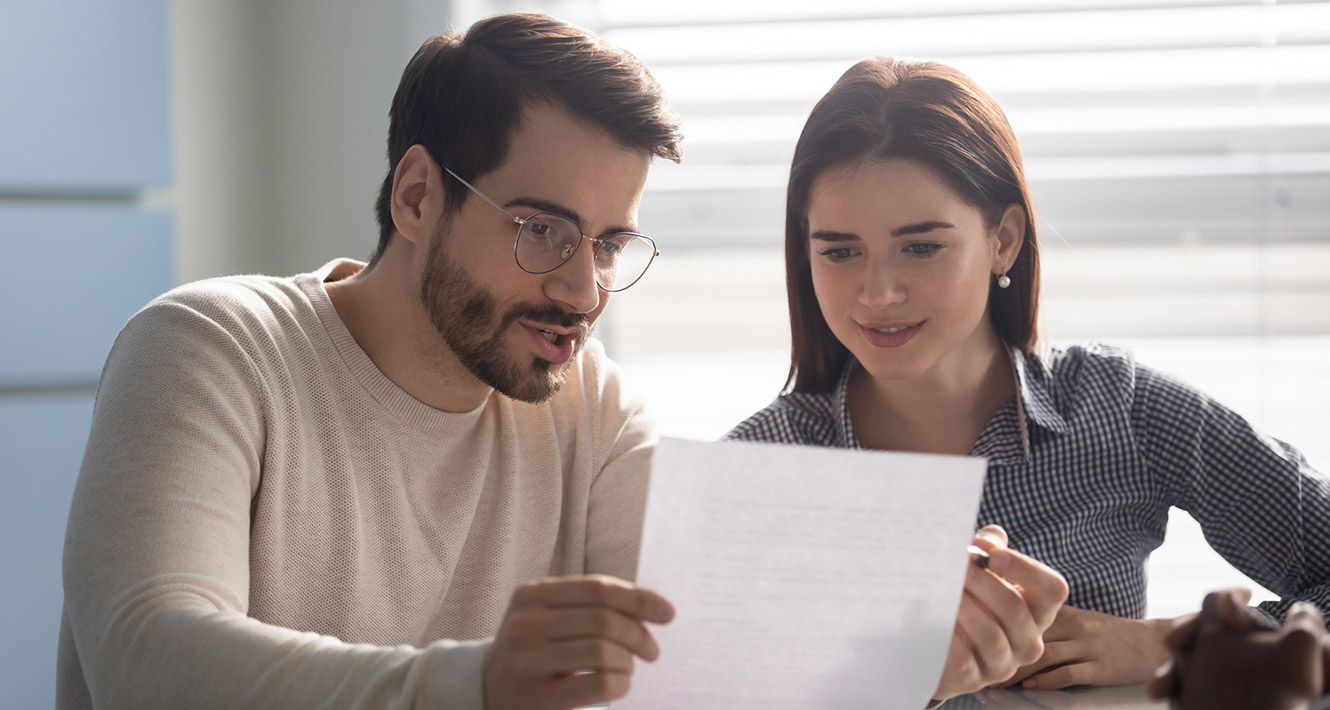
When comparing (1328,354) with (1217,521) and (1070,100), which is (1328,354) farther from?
(1217,521)

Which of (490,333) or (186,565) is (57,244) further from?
(186,565)

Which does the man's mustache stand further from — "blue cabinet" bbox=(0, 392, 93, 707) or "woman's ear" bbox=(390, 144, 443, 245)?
"blue cabinet" bbox=(0, 392, 93, 707)

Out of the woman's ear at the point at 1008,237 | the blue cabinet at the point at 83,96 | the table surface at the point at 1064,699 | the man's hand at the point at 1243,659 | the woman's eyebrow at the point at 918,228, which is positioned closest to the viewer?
the man's hand at the point at 1243,659

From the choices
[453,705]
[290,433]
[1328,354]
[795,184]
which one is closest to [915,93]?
[795,184]

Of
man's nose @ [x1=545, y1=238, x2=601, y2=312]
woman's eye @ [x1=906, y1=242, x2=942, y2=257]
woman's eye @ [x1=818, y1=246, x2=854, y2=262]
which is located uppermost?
woman's eye @ [x1=906, y1=242, x2=942, y2=257]

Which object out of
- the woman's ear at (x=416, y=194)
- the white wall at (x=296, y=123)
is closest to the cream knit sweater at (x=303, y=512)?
the woman's ear at (x=416, y=194)

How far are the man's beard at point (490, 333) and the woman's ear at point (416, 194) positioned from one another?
84 millimetres

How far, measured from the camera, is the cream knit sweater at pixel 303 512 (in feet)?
2.76

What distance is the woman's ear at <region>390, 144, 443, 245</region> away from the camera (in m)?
1.34

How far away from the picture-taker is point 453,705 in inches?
30.5

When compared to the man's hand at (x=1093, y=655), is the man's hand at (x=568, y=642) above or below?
above

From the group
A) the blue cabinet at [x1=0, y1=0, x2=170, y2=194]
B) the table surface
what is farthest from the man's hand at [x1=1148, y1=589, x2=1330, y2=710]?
the blue cabinet at [x1=0, y1=0, x2=170, y2=194]

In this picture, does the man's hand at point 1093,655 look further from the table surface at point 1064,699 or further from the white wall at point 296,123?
the white wall at point 296,123

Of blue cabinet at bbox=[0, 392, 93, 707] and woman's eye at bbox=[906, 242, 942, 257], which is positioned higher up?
woman's eye at bbox=[906, 242, 942, 257]
